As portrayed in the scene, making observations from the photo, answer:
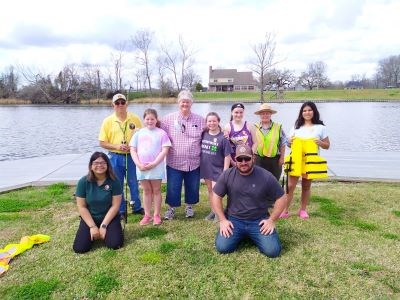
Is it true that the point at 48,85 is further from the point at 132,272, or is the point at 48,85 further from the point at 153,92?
the point at 132,272

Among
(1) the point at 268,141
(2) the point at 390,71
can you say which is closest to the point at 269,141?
(1) the point at 268,141

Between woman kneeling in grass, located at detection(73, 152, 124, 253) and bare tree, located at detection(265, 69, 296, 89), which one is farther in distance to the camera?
bare tree, located at detection(265, 69, 296, 89)

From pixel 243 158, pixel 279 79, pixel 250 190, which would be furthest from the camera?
pixel 279 79

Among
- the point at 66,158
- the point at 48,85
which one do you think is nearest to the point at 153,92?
the point at 48,85

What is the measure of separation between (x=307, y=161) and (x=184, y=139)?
165cm

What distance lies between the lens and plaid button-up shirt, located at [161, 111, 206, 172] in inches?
189

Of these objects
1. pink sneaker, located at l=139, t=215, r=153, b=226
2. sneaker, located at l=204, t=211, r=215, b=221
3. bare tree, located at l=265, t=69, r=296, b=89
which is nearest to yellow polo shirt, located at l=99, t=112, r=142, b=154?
pink sneaker, located at l=139, t=215, r=153, b=226

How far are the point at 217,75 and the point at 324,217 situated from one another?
7935cm

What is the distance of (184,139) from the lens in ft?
15.7

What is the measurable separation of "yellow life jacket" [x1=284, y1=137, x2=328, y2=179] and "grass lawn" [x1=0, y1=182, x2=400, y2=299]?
636 millimetres

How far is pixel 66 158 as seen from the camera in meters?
9.86

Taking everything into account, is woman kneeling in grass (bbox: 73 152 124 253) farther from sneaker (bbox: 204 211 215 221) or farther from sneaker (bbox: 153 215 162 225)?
sneaker (bbox: 204 211 215 221)

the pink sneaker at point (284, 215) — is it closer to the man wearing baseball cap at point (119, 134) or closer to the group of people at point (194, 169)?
the group of people at point (194, 169)

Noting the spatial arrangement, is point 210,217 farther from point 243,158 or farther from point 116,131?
point 116,131
